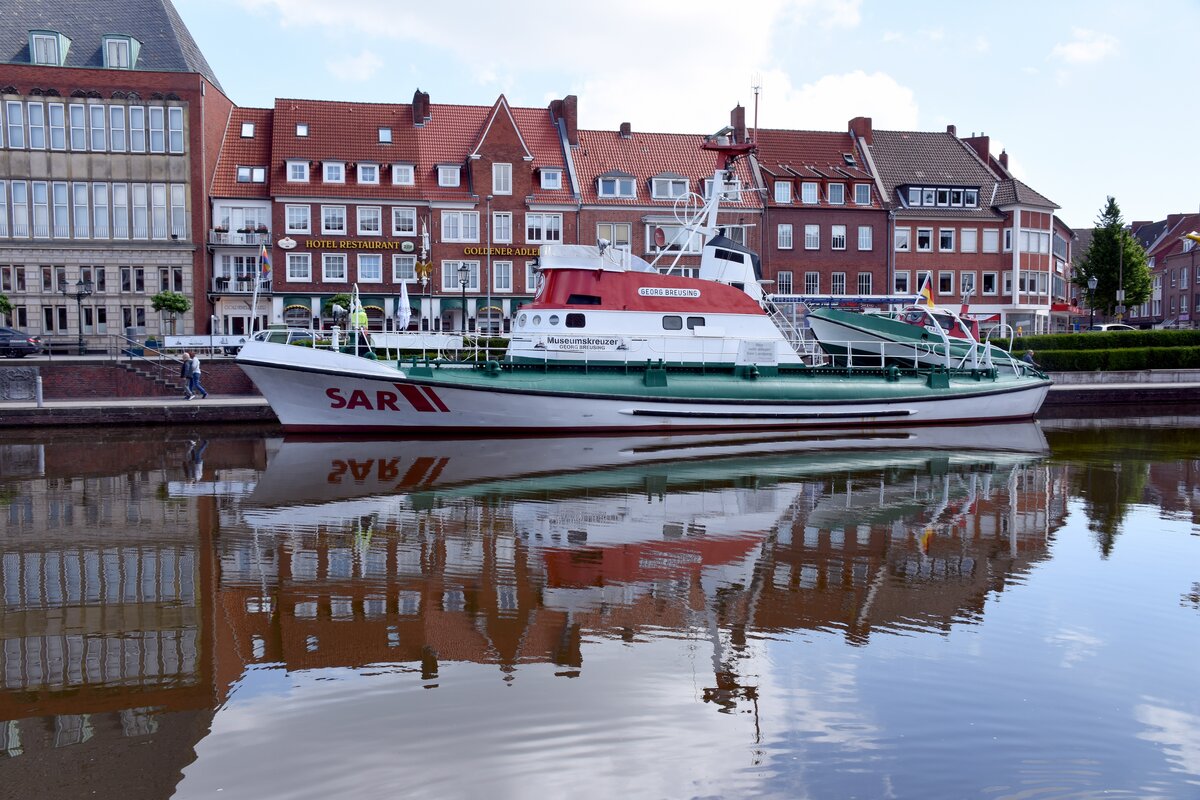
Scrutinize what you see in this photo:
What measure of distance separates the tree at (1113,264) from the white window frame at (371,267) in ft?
139

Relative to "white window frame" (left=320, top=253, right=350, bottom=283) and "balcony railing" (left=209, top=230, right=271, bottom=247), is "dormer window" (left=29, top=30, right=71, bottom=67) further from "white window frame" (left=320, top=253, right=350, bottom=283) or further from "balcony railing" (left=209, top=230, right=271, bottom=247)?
"white window frame" (left=320, top=253, right=350, bottom=283)

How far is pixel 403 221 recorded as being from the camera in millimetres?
50500

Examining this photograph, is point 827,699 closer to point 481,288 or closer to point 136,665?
point 136,665

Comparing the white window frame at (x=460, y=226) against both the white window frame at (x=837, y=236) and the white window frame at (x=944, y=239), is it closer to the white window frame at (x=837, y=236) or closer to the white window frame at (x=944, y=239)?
the white window frame at (x=837, y=236)

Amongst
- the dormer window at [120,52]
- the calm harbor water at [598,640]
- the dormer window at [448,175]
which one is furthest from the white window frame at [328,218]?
the calm harbor water at [598,640]

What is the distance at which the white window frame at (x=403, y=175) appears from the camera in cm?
A: 5062

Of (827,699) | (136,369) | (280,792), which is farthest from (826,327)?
(280,792)

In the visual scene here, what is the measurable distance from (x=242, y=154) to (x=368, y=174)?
6.97 m

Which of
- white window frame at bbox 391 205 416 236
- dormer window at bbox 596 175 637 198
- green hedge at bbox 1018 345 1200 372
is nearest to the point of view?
green hedge at bbox 1018 345 1200 372

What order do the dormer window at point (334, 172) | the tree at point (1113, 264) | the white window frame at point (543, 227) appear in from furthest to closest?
the tree at point (1113, 264) < the white window frame at point (543, 227) < the dormer window at point (334, 172)

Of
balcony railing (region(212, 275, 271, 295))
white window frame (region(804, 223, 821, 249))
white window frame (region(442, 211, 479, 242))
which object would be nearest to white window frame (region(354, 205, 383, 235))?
white window frame (region(442, 211, 479, 242))

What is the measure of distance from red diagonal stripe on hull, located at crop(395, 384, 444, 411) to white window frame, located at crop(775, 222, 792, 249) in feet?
108

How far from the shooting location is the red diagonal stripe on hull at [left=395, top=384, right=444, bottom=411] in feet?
84.1

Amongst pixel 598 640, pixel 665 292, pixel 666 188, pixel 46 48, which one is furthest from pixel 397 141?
pixel 598 640
